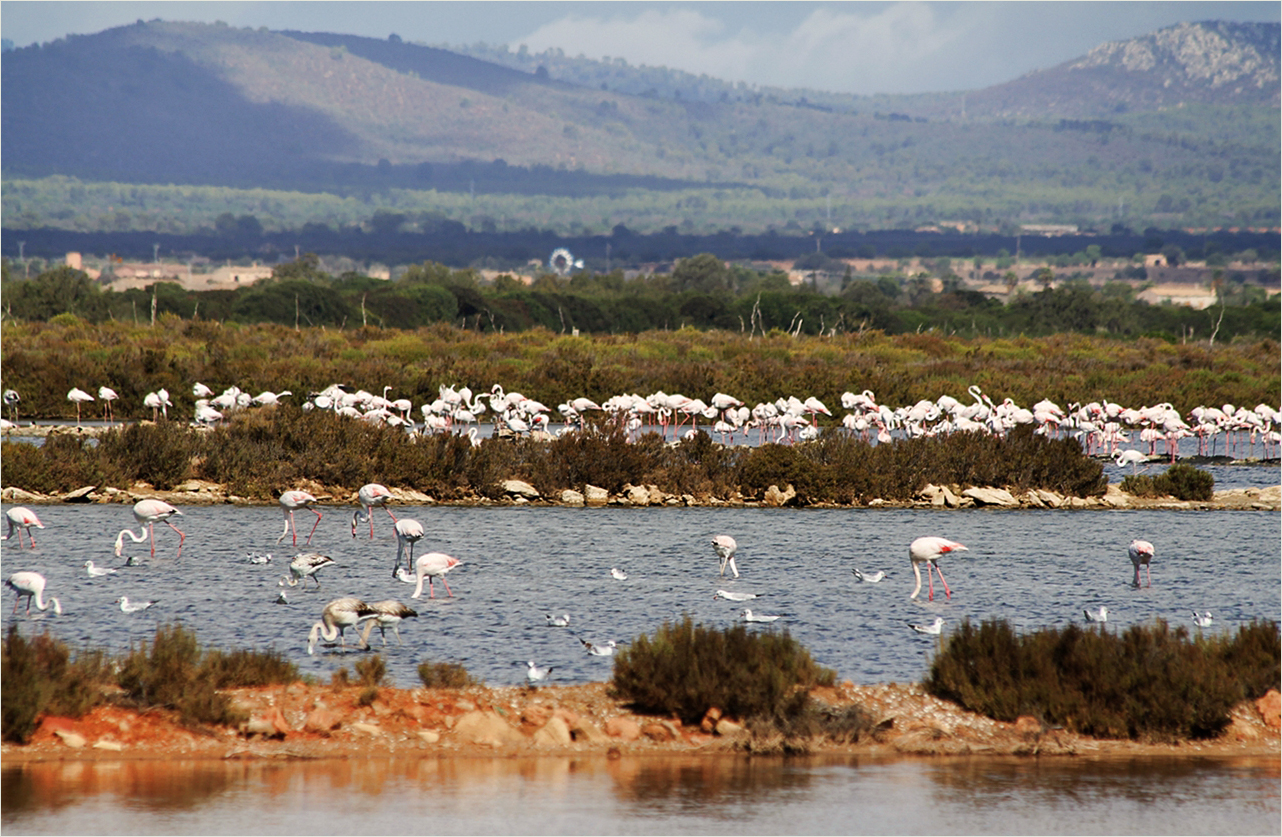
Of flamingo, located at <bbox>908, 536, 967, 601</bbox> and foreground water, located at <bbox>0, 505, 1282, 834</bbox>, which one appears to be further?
flamingo, located at <bbox>908, 536, 967, 601</bbox>

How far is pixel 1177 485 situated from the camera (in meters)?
23.2

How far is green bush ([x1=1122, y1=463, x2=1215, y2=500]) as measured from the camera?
2292 cm

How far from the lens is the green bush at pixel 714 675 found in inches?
406

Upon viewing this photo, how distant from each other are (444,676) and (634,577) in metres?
5.35

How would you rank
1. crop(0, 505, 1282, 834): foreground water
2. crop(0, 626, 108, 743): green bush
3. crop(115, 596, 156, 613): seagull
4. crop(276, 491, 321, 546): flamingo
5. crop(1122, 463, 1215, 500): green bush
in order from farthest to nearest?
crop(1122, 463, 1215, 500): green bush < crop(276, 491, 321, 546): flamingo < crop(115, 596, 156, 613): seagull < crop(0, 626, 108, 743): green bush < crop(0, 505, 1282, 834): foreground water

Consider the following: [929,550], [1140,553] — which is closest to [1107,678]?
[929,550]

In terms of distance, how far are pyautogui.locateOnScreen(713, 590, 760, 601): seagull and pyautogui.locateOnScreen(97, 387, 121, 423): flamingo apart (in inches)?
730

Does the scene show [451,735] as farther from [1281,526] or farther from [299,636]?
[1281,526]

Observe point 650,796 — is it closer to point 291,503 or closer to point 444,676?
point 444,676

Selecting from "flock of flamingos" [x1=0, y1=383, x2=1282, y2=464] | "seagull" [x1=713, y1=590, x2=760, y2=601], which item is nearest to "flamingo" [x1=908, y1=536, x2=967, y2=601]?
"seagull" [x1=713, y1=590, x2=760, y2=601]

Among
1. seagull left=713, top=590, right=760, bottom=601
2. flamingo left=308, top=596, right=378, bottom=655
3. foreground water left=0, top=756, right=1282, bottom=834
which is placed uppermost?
flamingo left=308, top=596, right=378, bottom=655

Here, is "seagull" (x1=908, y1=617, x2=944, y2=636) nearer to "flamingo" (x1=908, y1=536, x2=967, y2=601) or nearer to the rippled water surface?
the rippled water surface

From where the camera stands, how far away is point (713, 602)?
14.6 m

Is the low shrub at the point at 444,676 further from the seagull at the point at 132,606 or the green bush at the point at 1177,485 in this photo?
the green bush at the point at 1177,485
